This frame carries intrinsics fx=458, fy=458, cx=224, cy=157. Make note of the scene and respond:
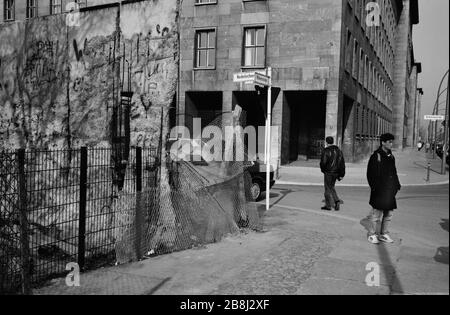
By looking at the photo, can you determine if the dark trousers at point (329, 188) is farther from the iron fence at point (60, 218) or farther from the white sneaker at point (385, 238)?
the iron fence at point (60, 218)

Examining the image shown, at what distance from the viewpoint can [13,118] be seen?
9641 millimetres

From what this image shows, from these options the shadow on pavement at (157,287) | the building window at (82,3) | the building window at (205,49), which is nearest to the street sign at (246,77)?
the shadow on pavement at (157,287)

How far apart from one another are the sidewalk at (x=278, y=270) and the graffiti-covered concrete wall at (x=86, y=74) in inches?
94.0

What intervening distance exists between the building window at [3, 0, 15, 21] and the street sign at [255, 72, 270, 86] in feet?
75.8

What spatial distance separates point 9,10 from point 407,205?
83.9 feet

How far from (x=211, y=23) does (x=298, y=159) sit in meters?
9.42

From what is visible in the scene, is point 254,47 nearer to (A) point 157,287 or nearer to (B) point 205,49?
(B) point 205,49

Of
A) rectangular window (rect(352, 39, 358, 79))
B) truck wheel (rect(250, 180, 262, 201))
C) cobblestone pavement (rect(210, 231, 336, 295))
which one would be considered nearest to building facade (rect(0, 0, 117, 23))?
rectangular window (rect(352, 39, 358, 79))

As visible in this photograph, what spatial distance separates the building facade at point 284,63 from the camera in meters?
23.2

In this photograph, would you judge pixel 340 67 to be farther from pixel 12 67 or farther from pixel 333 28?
pixel 12 67

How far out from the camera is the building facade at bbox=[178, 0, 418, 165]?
76.3ft

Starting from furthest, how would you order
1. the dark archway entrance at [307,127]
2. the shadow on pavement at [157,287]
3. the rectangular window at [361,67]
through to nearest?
the rectangular window at [361,67] → the dark archway entrance at [307,127] → the shadow on pavement at [157,287]
